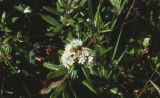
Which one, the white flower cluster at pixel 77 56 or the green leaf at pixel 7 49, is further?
the green leaf at pixel 7 49

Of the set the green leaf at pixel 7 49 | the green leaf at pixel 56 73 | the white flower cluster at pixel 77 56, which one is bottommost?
the green leaf at pixel 56 73

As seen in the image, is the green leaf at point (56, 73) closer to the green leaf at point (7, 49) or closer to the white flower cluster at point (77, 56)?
the white flower cluster at point (77, 56)

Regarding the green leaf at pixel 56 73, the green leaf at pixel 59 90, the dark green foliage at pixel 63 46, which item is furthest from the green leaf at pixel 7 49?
the green leaf at pixel 59 90

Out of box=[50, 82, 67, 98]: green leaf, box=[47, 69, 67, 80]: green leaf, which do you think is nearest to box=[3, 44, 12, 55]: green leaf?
box=[47, 69, 67, 80]: green leaf

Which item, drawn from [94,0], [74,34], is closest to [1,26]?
[74,34]

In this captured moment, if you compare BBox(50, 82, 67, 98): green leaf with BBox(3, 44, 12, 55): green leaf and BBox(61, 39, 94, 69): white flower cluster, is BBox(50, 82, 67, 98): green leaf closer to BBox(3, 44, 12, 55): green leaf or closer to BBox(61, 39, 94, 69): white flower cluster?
BBox(61, 39, 94, 69): white flower cluster

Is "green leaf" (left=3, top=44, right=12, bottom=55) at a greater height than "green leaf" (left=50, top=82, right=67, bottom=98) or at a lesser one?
greater

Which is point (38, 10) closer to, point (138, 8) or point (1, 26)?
point (1, 26)

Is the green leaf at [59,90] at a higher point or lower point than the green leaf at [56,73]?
lower

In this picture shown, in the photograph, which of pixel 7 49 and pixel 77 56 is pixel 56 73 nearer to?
pixel 77 56

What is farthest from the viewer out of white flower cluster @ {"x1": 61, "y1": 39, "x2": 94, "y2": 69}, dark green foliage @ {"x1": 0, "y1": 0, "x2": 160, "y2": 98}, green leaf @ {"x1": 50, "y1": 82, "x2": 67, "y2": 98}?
dark green foliage @ {"x1": 0, "y1": 0, "x2": 160, "y2": 98}

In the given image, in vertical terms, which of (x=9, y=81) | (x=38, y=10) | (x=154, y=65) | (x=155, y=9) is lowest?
(x=154, y=65)
